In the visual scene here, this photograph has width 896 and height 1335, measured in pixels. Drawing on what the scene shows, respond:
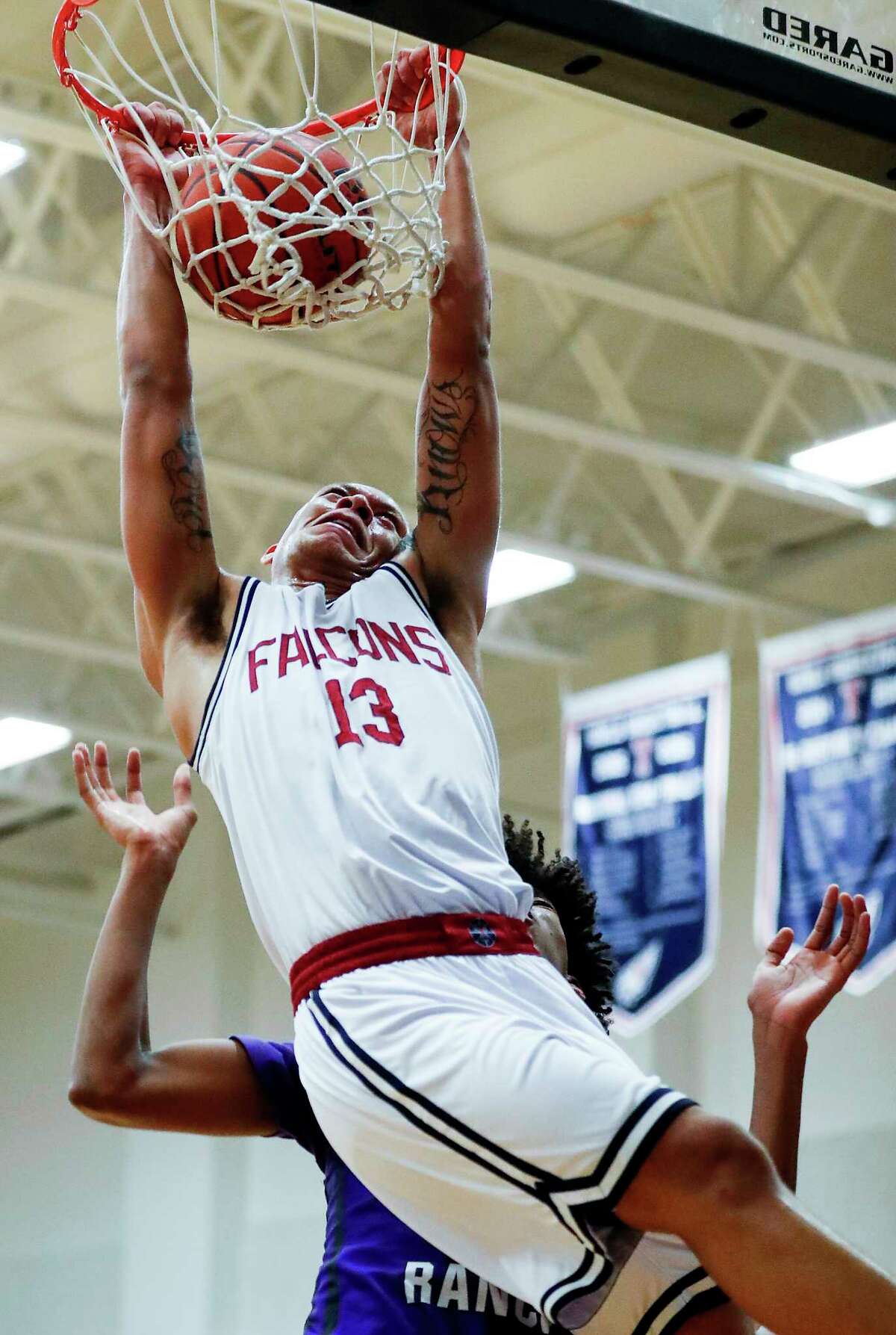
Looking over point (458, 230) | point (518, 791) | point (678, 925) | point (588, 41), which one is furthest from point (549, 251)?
point (588, 41)

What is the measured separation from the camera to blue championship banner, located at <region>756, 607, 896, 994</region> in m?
11.0

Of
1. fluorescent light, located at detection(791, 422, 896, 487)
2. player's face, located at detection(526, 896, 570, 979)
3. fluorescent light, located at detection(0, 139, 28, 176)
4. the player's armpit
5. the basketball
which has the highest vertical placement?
fluorescent light, located at detection(0, 139, 28, 176)

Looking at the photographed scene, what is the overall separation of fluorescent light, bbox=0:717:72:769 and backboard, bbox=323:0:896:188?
12.8 metres

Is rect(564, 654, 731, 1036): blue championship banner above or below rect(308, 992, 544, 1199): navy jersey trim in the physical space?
above

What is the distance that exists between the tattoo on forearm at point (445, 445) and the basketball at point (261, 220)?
0.31m

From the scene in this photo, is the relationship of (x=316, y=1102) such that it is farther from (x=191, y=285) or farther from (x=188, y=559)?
(x=191, y=285)

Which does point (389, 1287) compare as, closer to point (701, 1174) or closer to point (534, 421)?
point (701, 1174)

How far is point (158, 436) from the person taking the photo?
3842mm

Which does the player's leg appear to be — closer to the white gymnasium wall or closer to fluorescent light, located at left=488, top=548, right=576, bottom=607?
fluorescent light, located at left=488, top=548, right=576, bottom=607

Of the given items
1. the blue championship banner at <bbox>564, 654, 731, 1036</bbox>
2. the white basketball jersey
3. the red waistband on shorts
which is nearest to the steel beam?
the blue championship banner at <bbox>564, 654, 731, 1036</bbox>

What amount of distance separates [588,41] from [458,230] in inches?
31.7

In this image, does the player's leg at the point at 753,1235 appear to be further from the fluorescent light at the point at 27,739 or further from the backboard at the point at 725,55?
the fluorescent light at the point at 27,739

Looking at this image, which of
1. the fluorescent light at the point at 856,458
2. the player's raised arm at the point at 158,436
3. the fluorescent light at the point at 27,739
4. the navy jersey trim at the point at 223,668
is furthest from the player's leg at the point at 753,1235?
the fluorescent light at the point at 27,739

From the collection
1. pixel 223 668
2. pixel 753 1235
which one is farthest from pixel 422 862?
pixel 753 1235
